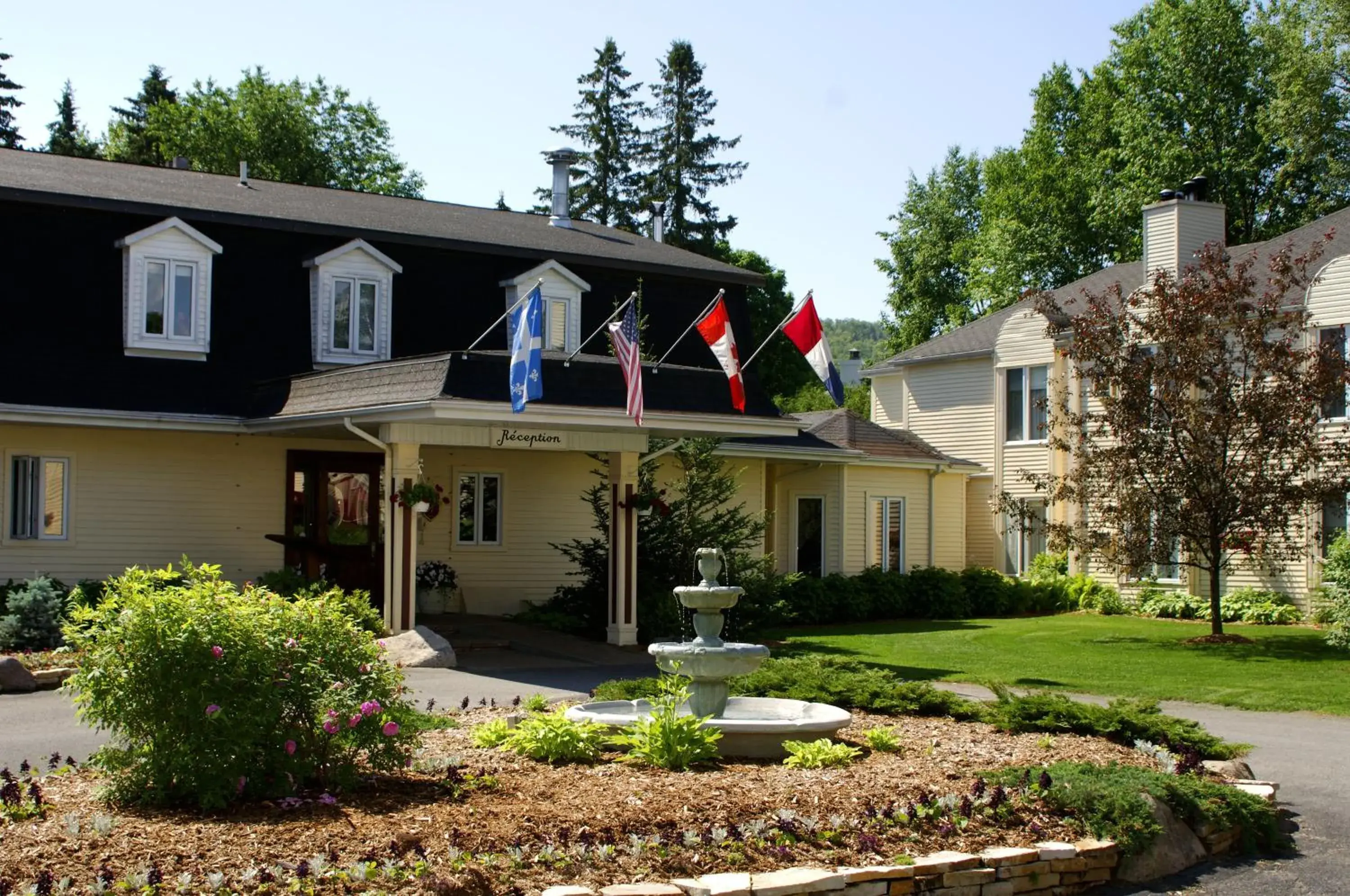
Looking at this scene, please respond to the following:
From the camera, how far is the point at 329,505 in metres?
22.7

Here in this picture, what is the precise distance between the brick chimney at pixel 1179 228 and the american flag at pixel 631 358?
47.9 ft

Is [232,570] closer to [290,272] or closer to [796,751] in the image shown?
[290,272]

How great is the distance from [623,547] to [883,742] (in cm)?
1010

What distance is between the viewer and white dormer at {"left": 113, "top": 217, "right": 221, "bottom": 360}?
21656 millimetres

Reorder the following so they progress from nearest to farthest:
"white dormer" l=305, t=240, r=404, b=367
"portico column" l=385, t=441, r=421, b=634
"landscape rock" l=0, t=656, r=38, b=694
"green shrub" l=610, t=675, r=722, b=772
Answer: "green shrub" l=610, t=675, r=722, b=772 < "landscape rock" l=0, t=656, r=38, b=694 < "portico column" l=385, t=441, r=421, b=634 < "white dormer" l=305, t=240, r=404, b=367

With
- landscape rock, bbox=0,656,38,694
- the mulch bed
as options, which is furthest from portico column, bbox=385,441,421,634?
the mulch bed

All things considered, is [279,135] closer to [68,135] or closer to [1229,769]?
[68,135]

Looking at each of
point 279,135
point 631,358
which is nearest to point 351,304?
point 631,358

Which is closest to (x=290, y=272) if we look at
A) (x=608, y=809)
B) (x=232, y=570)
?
(x=232, y=570)

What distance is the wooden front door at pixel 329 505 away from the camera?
72.9ft

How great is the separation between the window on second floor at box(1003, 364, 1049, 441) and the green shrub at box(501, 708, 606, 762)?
74.9 feet

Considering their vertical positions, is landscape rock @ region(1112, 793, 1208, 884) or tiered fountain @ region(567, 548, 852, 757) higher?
tiered fountain @ region(567, 548, 852, 757)

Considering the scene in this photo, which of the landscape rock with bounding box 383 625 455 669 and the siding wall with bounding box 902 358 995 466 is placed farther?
the siding wall with bounding box 902 358 995 466

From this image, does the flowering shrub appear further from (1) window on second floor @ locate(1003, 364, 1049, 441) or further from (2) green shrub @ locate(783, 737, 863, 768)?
(1) window on second floor @ locate(1003, 364, 1049, 441)
